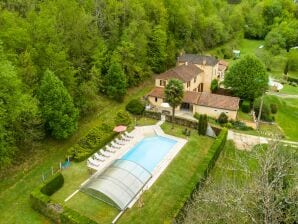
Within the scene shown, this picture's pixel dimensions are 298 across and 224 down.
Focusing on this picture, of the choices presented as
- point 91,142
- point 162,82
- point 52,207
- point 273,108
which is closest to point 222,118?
point 162,82

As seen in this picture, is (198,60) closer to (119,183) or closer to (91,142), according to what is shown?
(91,142)

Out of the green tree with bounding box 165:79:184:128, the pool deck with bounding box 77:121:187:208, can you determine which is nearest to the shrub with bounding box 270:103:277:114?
the green tree with bounding box 165:79:184:128

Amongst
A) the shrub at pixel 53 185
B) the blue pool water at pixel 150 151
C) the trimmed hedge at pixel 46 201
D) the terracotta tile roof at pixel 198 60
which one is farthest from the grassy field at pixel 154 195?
the terracotta tile roof at pixel 198 60

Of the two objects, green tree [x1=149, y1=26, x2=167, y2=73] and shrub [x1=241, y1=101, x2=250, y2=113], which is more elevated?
green tree [x1=149, y1=26, x2=167, y2=73]

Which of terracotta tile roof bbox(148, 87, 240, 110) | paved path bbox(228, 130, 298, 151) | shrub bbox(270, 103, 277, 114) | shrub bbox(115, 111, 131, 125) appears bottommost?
paved path bbox(228, 130, 298, 151)

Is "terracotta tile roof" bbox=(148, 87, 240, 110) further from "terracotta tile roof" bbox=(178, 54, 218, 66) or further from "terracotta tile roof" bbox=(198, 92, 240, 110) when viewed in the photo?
"terracotta tile roof" bbox=(178, 54, 218, 66)

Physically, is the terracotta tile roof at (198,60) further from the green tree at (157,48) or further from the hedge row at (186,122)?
the hedge row at (186,122)
